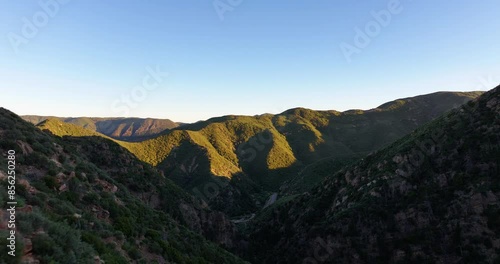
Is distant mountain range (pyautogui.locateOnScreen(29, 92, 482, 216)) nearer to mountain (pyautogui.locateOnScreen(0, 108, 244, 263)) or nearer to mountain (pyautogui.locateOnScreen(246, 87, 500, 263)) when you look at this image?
mountain (pyautogui.locateOnScreen(246, 87, 500, 263))

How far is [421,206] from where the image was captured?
43.6 meters

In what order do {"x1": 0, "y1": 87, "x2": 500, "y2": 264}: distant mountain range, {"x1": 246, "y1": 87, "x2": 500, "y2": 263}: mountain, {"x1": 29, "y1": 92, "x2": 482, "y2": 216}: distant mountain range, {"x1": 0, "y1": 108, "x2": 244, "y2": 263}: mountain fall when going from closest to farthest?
{"x1": 0, "y1": 108, "x2": 244, "y2": 263}: mountain, {"x1": 0, "y1": 87, "x2": 500, "y2": 264}: distant mountain range, {"x1": 246, "y1": 87, "x2": 500, "y2": 263}: mountain, {"x1": 29, "y1": 92, "x2": 482, "y2": 216}: distant mountain range

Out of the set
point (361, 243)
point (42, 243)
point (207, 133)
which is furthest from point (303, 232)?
point (207, 133)

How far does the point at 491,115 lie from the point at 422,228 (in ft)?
78.3

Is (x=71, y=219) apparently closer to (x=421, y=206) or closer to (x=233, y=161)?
(x=421, y=206)

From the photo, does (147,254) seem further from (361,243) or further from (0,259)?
(361,243)

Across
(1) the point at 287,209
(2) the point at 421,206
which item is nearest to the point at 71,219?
(2) the point at 421,206

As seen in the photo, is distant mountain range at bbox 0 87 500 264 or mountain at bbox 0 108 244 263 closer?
mountain at bbox 0 108 244 263

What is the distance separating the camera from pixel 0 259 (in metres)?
6.84

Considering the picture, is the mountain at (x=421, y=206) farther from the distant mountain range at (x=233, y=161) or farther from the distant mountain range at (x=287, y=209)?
the distant mountain range at (x=233, y=161)

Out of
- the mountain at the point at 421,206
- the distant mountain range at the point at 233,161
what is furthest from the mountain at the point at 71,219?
the distant mountain range at the point at 233,161

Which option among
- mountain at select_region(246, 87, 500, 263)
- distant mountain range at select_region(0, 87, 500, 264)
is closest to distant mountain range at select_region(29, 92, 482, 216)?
distant mountain range at select_region(0, 87, 500, 264)

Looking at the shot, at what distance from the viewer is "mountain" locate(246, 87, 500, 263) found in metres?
38.3

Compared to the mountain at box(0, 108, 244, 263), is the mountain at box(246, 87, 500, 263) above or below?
below
